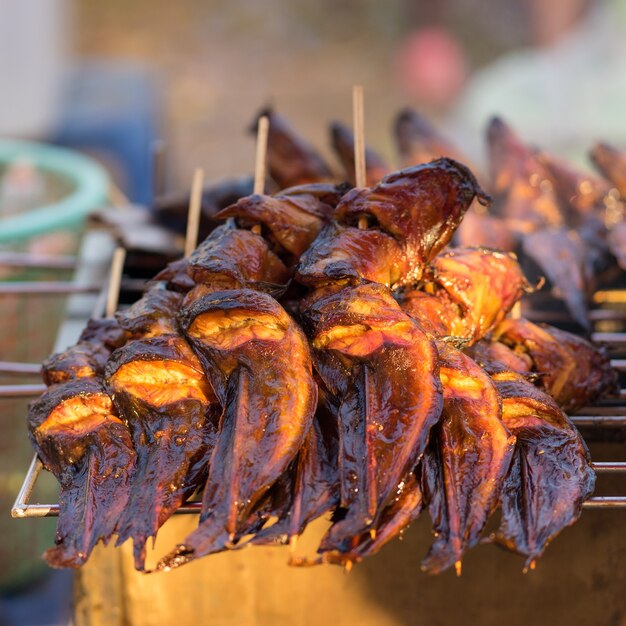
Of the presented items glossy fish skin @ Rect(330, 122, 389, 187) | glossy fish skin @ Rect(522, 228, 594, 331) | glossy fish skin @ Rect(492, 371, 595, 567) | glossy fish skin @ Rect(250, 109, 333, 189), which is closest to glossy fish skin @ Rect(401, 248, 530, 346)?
glossy fish skin @ Rect(492, 371, 595, 567)

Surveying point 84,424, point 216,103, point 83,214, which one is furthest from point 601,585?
point 216,103

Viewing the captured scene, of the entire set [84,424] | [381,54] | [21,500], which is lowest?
[21,500]

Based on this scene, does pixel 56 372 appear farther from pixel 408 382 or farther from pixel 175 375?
pixel 408 382

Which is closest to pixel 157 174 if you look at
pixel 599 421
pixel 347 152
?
pixel 347 152

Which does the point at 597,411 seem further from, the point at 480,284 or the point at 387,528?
the point at 387,528

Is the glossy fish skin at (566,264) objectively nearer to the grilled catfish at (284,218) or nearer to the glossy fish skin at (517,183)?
the glossy fish skin at (517,183)
